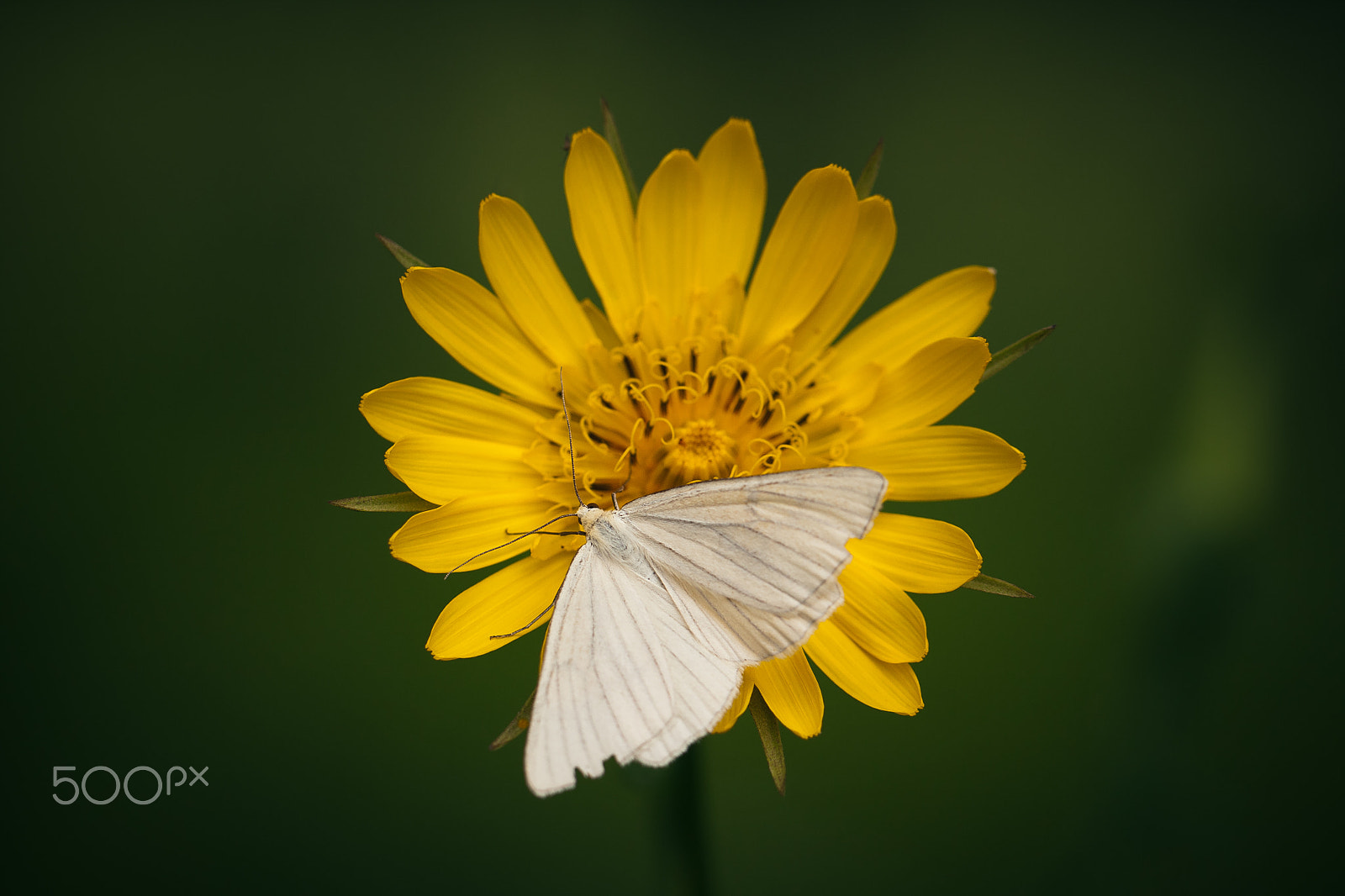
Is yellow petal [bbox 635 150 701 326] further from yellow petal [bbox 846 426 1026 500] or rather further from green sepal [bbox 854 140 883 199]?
yellow petal [bbox 846 426 1026 500]

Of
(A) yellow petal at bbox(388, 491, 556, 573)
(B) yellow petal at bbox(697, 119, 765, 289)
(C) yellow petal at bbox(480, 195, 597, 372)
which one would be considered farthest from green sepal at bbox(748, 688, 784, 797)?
(B) yellow petal at bbox(697, 119, 765, 289)

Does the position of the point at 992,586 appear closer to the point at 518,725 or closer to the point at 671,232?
the point at 518,725

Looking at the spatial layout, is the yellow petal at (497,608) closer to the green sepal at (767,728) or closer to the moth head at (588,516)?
the moth head at (588,516)

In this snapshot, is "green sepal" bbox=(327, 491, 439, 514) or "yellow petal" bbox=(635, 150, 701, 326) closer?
"green sepal" bbox=(327, 491, 439, 514)

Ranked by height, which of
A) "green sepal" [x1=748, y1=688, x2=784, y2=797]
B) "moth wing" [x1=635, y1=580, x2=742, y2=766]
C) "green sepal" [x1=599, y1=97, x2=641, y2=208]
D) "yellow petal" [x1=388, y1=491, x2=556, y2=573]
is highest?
"green sepal" [x1=599, y1=97, x2=641, y2=208]

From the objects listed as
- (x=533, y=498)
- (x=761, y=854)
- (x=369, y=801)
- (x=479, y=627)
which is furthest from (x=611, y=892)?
(x=533, y=498)

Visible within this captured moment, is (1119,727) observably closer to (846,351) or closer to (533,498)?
(846,351)

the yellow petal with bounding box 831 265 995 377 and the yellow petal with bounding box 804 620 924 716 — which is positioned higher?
the yellow petal with bounding box 831 265 995 377
